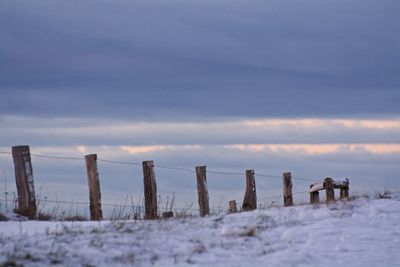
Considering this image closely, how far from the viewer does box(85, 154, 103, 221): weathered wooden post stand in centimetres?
1630

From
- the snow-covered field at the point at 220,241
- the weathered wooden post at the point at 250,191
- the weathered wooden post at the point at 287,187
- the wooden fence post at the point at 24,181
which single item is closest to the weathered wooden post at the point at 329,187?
the weathered wooden post at the point at 287,187

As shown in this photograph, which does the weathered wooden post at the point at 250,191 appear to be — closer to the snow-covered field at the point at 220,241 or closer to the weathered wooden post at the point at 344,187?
the weathered wooden post at the point at 344,187

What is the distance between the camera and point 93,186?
53.9ft

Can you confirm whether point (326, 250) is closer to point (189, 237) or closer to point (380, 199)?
point (189, 237)

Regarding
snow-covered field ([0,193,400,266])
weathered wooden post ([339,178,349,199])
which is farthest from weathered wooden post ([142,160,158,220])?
weathered wooden post ([339,178,349,199])

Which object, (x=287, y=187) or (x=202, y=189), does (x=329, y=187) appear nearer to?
(x=287, y=187)

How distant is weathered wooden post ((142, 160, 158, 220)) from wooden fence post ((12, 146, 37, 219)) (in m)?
2.85

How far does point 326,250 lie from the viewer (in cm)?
1087

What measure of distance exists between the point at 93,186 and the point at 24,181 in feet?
5.16

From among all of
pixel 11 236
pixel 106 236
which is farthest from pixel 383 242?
pixel 11 236

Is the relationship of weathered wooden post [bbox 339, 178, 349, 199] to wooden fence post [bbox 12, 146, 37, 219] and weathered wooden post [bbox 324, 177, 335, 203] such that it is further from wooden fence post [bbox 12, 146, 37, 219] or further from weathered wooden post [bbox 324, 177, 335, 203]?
wooden fence post [bbox 12, 146, 37, 219]

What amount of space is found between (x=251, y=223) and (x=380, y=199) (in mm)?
4617

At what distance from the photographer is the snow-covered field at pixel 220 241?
9812 millimetres

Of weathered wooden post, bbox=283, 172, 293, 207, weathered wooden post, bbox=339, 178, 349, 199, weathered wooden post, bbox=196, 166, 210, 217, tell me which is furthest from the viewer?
weathered wooden post, bbox=283, 172, 293, 207
